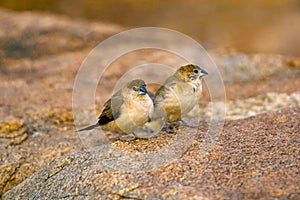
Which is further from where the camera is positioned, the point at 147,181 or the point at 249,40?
the point at 249,40

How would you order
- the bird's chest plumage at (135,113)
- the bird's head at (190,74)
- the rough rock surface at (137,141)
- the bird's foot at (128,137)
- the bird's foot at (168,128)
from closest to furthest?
the rough rock surface at (137,141)
the bird's chest plumage at (135,113)
the bird's foot at (128,137)
the bird's foot at (168,128)
the bird's head at (190,74)

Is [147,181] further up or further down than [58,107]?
further down

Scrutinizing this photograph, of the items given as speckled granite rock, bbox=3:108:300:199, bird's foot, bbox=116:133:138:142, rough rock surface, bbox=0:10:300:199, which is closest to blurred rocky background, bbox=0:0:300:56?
rough rock surface, bbox=0:10:300:199

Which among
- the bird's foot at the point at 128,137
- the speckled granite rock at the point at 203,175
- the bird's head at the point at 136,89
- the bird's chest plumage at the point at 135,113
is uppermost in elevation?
the bird's head at the point at 136,89

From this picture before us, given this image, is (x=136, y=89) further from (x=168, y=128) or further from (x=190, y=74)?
(x=190, y=74)

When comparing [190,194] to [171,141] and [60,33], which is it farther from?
[60,33]

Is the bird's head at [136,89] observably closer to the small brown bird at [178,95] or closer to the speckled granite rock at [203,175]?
the small brown bird at [178,95]

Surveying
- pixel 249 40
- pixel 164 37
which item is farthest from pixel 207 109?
pixel 249 40

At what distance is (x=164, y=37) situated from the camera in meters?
12.6

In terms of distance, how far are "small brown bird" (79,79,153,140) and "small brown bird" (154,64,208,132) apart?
0.84 feet

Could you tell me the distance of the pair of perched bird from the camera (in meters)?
5.59

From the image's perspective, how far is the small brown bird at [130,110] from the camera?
5.55 m

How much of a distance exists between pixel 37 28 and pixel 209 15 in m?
6.63

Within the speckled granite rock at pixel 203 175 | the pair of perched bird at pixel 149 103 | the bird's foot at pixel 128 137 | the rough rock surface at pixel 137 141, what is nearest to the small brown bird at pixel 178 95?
the pair of perched bird at pixel 149 103
